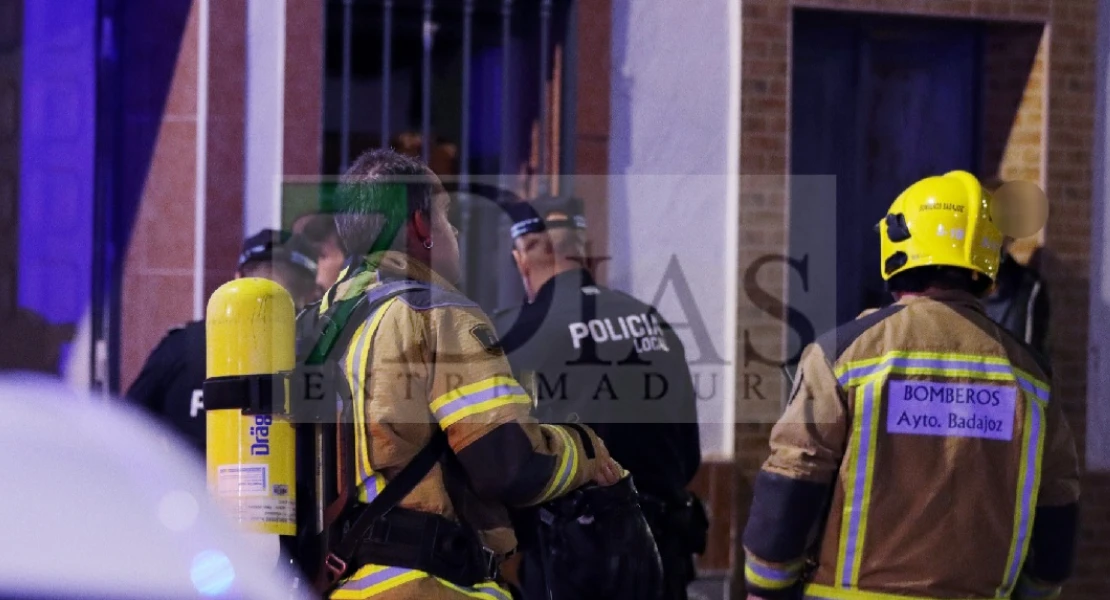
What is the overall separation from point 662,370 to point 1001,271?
2.12m

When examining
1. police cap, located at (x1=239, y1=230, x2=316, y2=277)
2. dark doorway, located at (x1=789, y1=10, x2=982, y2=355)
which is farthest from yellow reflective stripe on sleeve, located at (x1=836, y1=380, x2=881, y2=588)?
dark doorway, located at (x1=789, y1=10, x2=982, y2=355)

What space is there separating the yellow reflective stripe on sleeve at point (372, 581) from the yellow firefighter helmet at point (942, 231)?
4.31 ft

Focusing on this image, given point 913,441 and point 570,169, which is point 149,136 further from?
point 913,441

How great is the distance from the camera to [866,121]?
730 cm

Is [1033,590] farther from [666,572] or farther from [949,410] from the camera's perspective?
[666,572]

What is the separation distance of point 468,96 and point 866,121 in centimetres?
190

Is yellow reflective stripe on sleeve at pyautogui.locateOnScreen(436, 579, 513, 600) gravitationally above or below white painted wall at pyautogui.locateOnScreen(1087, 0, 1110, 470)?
below

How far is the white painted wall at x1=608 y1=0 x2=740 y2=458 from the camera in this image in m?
6.72

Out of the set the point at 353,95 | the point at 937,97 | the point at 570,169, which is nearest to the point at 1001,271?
the point at 937,97

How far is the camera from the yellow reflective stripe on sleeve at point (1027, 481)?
11.6 feet

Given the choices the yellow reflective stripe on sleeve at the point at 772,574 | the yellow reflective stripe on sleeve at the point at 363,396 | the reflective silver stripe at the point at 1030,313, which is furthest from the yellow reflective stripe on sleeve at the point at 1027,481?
the reflective silver stripe at the point at 1030,313

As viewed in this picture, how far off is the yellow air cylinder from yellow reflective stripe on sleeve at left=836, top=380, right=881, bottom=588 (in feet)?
4.03

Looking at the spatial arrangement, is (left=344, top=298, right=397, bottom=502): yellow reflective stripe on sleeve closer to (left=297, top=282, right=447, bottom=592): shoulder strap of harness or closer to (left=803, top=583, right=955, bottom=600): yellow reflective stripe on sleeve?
(left=297, top=282, right=447, bottom=592): shoulder strap of harness

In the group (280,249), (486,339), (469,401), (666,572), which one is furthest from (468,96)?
(469,401)
